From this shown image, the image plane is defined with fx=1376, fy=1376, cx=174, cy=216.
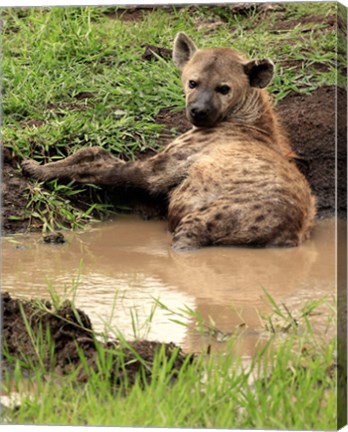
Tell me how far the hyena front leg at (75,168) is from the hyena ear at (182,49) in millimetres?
582

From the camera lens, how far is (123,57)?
238 inches

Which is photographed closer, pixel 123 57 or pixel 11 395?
pixel 11 395

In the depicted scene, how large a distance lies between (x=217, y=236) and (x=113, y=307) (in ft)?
3.67

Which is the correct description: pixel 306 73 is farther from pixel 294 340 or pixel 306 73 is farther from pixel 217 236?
pixel 294 340

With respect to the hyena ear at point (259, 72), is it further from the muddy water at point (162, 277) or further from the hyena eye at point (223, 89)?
the muddy water at point (162, 277)

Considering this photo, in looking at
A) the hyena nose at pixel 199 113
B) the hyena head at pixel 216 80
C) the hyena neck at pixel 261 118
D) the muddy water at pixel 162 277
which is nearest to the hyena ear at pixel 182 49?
the hyena head at pixel 216 80

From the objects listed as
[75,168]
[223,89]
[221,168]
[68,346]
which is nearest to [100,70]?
[75,168]

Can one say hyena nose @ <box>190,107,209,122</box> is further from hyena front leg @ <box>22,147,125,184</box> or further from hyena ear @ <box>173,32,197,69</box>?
hyena front leg @ <box>22,147,125,184</box>

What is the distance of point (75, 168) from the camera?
254 inches

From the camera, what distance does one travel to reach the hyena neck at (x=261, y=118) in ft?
21.7

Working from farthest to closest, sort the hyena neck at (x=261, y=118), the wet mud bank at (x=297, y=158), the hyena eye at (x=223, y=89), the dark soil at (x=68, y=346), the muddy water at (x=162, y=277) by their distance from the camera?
1. the hyena neck at (x=261, y=118)
2. the hyena eye at (x=223, y=89)
3. the wet mud bank at (x=297, y=158)
4. the muddy water at (x=162, y=277)
5. the dark soil at (x=68, y=346)

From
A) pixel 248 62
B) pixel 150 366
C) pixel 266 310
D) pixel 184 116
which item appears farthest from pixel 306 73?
pixel 150 366

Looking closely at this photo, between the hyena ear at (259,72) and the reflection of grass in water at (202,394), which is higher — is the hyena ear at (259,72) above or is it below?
above

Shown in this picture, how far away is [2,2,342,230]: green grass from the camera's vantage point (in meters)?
5.72
